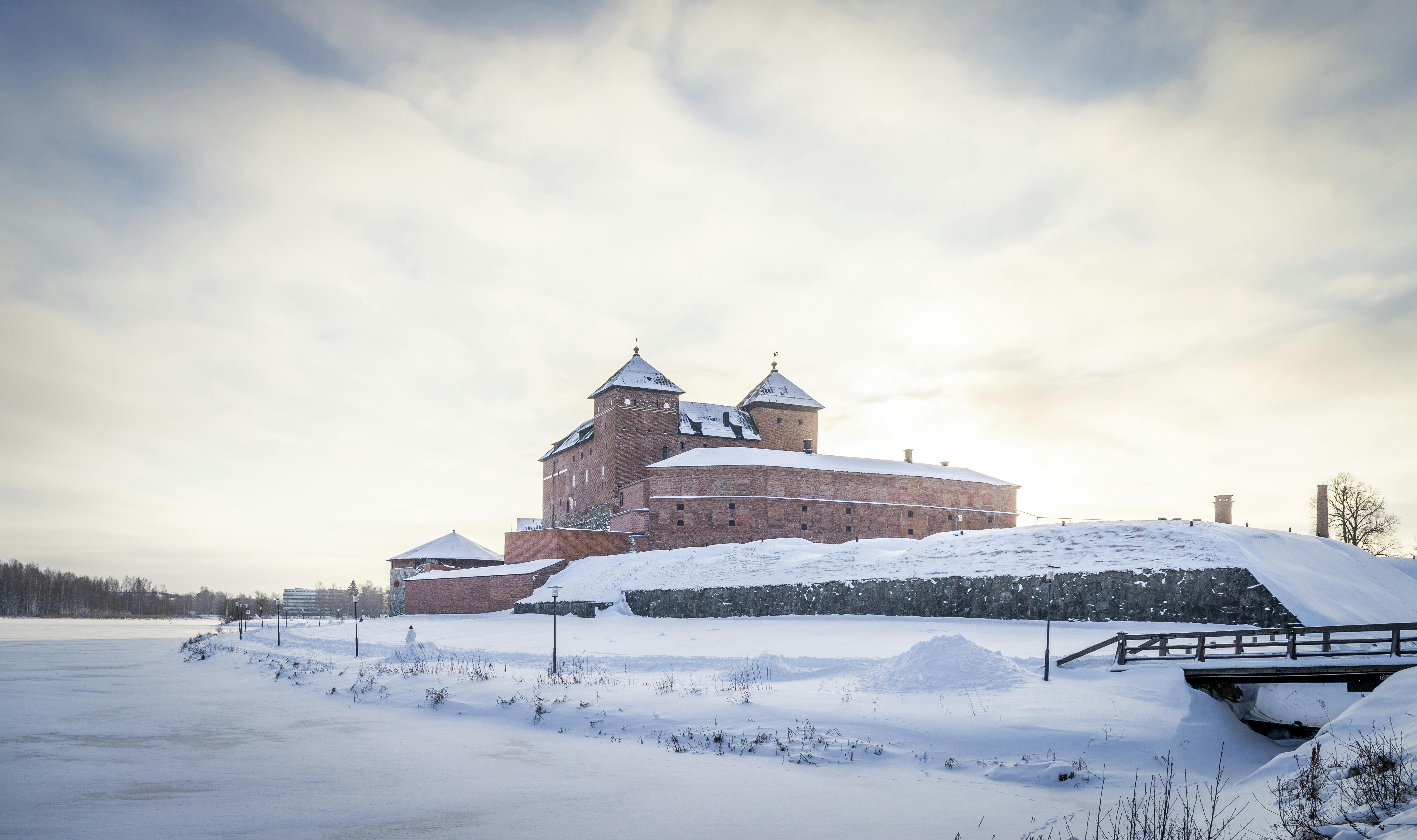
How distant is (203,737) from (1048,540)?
29065 mm

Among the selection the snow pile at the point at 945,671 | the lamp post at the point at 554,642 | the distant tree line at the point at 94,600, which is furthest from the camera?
the distant tree line at the point at 94,600

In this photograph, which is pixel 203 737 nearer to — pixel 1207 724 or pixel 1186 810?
pixel 1186 810

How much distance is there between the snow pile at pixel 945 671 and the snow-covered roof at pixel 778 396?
51475 mm

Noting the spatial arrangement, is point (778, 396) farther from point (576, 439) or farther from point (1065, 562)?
point (1065, 562)

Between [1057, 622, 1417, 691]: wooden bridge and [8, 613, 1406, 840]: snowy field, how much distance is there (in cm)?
64

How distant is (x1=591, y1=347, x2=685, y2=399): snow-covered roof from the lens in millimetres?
65250

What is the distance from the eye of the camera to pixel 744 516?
5497cm

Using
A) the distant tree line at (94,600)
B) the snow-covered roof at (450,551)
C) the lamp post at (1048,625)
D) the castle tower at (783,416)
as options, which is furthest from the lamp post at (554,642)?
the distant tree line at (94,600)

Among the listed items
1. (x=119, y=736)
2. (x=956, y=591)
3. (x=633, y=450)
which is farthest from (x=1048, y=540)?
(x=633, y=450)

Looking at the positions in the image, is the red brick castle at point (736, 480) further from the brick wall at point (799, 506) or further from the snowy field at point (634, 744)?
the snowy field at point (634, 744)

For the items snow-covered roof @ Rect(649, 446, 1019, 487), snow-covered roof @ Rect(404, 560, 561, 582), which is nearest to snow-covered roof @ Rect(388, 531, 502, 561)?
snow-covered roof @ Rect(404, 560, 561, 582)

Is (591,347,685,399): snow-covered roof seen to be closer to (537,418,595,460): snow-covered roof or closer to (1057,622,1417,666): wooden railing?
(537,418,595,460): snow-covered roof

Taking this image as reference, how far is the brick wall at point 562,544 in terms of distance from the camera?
170 ft

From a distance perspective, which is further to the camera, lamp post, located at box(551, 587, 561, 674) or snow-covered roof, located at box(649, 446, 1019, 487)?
snow-covered roof, located at box(649, 446, 1019, 487)
